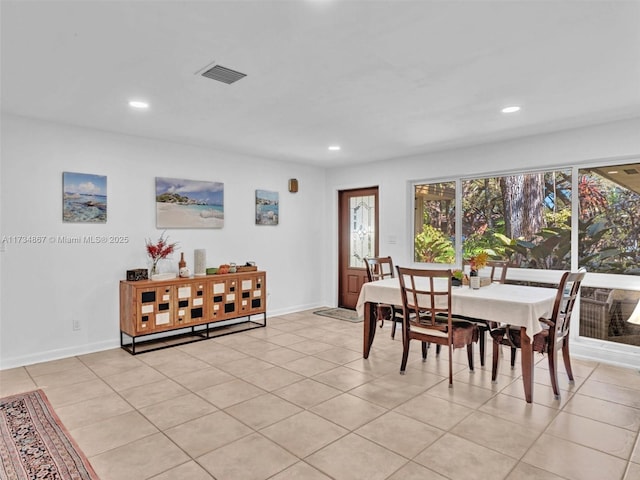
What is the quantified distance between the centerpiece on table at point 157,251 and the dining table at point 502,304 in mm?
2420

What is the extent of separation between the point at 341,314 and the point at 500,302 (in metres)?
3.35

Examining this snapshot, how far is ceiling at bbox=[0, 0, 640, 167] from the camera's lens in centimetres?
206

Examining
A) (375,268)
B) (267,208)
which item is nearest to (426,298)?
(375,268)

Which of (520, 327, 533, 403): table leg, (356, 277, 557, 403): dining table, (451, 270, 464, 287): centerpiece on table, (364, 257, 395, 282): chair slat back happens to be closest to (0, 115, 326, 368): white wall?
(364, 257, 395, 282): chair slat back

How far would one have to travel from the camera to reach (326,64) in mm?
2672

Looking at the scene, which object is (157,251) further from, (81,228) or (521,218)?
(521,218)

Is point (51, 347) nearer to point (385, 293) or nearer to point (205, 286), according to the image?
point (205, 286)

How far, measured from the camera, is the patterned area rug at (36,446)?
216 cm

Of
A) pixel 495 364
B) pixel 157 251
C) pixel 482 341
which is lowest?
pixel 495 364

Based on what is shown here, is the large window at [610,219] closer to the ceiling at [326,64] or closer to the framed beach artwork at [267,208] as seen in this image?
the ceiling at [326,64]

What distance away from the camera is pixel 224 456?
2.31 m

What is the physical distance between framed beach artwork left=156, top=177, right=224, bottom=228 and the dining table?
2458 millimetres

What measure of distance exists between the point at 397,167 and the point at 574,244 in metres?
2.54

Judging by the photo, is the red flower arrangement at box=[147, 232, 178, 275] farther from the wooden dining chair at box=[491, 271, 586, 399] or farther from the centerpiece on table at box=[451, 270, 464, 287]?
the wooden dining chair at box=[491, 271, 586, 399]
